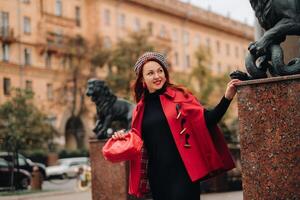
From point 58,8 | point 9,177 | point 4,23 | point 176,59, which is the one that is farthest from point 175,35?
point 9,177

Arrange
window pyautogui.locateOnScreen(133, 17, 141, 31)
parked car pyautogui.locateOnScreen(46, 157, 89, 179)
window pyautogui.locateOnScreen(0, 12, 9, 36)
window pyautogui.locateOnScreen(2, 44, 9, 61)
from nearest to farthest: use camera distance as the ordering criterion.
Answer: parked car pyautogui.locateOnScreen(46, 157, 89, 179) → window pyautogui.locateOnScreen(0, 12, 9, 36) → window pyautogui.locateOnScreen(2, 44, 9, 61) → window pyautogui.locateOnScreen(133, 17, 141, 31)

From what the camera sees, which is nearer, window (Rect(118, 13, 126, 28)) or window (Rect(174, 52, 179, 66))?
window (Rect(118, 13, 126, 28))

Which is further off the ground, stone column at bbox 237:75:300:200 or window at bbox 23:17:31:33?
window at bbox 23:17:31:33

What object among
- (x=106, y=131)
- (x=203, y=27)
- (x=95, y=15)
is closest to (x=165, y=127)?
(x=106, y=131)

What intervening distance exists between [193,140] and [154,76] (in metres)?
0.53

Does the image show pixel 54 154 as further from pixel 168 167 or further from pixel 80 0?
pixel 168 167

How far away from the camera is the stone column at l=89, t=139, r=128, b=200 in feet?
39.0

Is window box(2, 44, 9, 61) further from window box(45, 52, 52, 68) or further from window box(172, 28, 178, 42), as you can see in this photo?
window box(172, 28, 178, 42)

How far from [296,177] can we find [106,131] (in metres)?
8.36

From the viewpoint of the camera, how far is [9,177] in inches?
1027

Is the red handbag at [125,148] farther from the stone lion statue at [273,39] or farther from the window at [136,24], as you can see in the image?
the window at [136,24]

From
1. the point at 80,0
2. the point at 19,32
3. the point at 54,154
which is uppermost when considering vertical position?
the point at 80,0

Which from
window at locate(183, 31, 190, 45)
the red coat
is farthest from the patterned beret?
window at locate(183, 31, 190, 45)

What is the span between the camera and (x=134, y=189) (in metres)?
4.94
